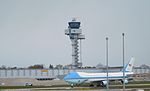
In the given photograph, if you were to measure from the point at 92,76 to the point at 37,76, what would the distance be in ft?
303

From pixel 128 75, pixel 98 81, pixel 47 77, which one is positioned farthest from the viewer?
pixel 47 77

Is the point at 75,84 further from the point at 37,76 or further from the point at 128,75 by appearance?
the point at 37,76

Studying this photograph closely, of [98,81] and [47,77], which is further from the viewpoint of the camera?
[47,77]

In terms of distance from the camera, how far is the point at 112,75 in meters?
114

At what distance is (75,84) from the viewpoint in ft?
361

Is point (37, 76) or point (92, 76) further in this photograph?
point (37, 76)

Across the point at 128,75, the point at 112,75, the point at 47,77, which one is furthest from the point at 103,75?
the point at 47,77

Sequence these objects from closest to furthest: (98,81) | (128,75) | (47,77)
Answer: (98,81) < (128,75) < (47,77)

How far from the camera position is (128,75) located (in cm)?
12000

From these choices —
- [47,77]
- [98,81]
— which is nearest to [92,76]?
[98,81]

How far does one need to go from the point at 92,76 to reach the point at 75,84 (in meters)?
5.08

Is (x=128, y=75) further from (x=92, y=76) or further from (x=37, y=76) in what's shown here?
(x=37, y=76)

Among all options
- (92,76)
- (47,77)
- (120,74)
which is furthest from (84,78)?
(47,77)

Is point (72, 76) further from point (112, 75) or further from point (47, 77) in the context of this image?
point (47, 77)
